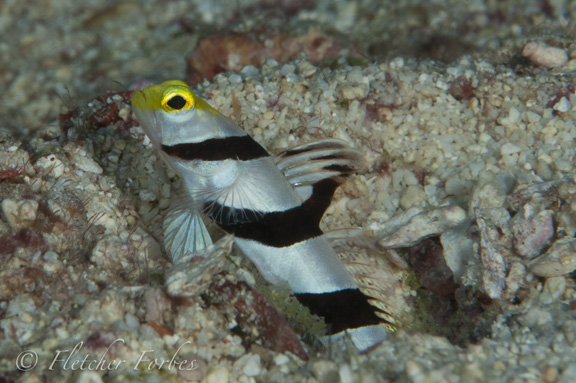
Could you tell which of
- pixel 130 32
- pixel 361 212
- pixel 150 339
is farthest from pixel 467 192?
pixel 130 32

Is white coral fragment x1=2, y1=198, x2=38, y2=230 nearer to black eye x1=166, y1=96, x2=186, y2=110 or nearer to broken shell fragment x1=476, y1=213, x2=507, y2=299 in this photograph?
black eye x1=166, y1=96, x2=186, y2=110

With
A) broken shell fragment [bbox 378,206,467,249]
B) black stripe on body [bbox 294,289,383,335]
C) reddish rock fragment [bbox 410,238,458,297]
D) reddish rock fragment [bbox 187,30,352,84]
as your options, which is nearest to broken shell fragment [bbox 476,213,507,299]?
broken shell fragment [bbox 378,206,467,249]

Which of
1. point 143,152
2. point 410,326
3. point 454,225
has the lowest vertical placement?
point 410,326

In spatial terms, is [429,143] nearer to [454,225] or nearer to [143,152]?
[454,225]

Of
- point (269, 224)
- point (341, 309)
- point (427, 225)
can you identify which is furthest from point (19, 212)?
point (427, 225)

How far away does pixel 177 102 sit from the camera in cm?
268

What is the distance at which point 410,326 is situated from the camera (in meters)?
3.20

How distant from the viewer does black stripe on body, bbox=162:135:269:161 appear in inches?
110

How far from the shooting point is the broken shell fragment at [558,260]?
255 centimetres

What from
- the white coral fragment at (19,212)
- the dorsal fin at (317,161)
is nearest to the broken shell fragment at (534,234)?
the dorsal fin at (317,161)

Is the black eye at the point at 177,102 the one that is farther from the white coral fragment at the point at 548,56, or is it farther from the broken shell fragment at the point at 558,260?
the white coral fragment at the point at 548,56

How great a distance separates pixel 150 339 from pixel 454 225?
2079 mm
